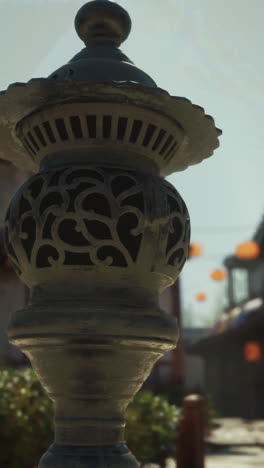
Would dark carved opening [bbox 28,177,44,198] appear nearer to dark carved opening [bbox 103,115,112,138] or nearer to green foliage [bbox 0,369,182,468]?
dark carved opening [bbox 103,115,112,138]

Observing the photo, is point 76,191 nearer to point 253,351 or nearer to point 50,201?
point 50,201

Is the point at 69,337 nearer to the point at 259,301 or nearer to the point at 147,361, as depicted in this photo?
the point at 147,361

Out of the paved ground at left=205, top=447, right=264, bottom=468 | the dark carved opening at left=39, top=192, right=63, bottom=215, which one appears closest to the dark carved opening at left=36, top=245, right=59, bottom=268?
the dark carved opening at left=39, top=192, right=63, bottom=215

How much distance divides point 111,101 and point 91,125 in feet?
0.46

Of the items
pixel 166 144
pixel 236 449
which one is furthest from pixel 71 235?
pixel 236 449

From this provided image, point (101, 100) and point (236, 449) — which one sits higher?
point (101, 100)

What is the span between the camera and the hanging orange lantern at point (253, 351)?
77.6 ft

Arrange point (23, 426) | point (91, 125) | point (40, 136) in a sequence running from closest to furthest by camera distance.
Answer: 1. point (91, 125)
2. point (40, 136)
3. point (23, 426)

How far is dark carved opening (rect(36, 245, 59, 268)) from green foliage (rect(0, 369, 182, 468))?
10.2ft

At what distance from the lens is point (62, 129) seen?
2.47 m

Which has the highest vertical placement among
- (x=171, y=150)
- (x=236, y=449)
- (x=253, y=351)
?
(x=171, y=150)

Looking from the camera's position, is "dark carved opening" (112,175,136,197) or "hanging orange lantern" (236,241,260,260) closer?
"dark carved opening" (112,175,136,197)

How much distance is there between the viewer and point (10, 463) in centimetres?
497

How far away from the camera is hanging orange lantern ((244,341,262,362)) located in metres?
23.6
